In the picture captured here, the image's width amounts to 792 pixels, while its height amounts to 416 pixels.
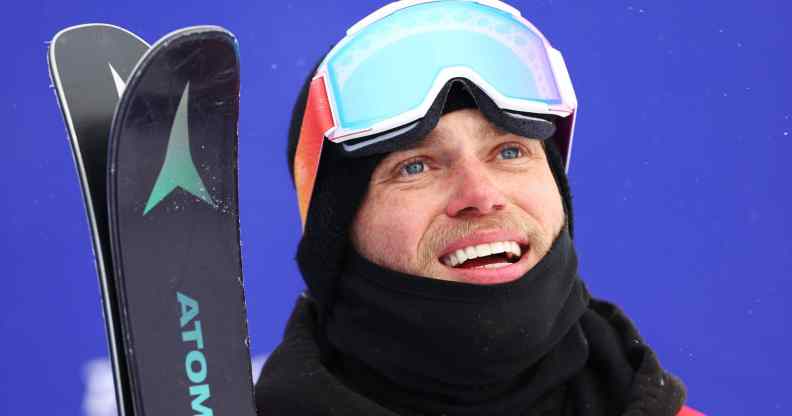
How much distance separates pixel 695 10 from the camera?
3.87m

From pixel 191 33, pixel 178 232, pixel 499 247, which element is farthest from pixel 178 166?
pixel 499 247

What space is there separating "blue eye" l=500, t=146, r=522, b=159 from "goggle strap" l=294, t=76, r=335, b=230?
14.2 inches

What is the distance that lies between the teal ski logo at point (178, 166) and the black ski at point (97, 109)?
9cm

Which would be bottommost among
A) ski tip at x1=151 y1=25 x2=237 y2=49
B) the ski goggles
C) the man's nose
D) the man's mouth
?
the man's mouth

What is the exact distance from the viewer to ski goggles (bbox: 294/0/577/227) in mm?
2486

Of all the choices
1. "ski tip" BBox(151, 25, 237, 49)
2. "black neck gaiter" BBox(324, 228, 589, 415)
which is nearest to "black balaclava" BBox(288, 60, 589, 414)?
"black neck gaiter" BBox(324, 228, 589, 415)

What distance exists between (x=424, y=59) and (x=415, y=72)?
0.04 metres

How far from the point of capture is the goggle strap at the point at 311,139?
2582 mm

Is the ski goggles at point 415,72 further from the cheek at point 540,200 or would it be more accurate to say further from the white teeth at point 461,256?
the white teeth at point 461,256

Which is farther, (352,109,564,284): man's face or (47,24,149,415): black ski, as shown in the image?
(352,109,564,284): man's face

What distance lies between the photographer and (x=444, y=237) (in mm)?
2455

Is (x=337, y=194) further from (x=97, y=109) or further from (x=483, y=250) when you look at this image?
(x=97, y=109)

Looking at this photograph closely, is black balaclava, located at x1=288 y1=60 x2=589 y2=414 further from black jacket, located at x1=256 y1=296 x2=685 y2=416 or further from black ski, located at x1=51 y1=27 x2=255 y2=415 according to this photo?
black ski, located at x1=51 y1=27 x2=255 y2=415

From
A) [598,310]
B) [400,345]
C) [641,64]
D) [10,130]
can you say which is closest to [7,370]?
[10,130]
